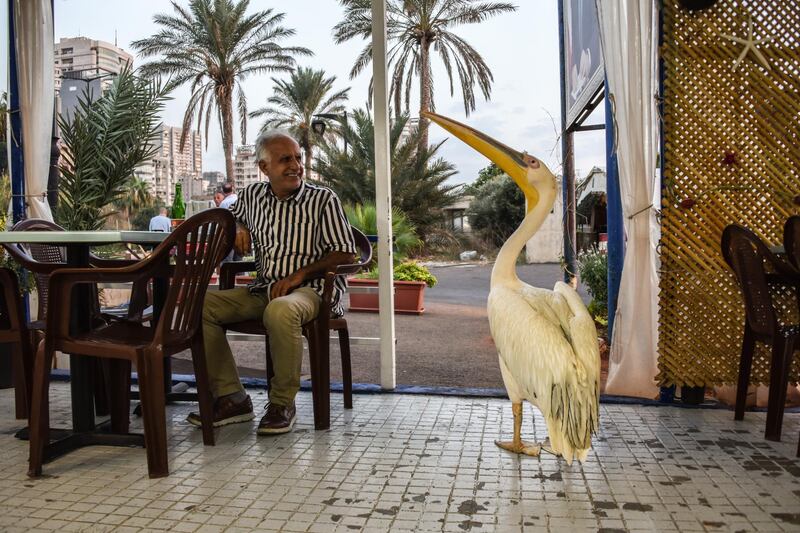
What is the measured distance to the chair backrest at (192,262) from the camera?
2.32 m

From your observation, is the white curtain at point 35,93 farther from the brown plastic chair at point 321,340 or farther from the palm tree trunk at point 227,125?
the palm tree trunk at point 227,125

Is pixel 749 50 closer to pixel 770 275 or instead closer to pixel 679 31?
pixel 679 31

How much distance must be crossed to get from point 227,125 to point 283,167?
15490 millimetres

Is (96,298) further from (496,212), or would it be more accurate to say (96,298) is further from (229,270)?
(496,212)

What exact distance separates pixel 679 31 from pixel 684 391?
183cm

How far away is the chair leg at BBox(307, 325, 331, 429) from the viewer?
2.93 metres

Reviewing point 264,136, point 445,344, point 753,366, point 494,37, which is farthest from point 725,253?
point 494,37

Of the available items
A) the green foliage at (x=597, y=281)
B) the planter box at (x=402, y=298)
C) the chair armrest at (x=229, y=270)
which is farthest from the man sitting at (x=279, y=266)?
the planter box at (x=402, y=298)

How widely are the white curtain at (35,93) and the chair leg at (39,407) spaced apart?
7.70 ft

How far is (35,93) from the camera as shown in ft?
14.6

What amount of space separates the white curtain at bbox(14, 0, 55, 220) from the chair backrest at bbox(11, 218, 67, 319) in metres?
1.02

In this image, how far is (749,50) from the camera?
3.34 meters

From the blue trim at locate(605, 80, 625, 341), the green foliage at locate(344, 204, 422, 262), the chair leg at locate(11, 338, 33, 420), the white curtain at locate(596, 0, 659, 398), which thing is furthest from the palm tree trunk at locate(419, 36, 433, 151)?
the chair leg at locate(11, 338, 33, 420)

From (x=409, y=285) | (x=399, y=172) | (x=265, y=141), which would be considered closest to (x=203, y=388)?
(x=265, y=141)
